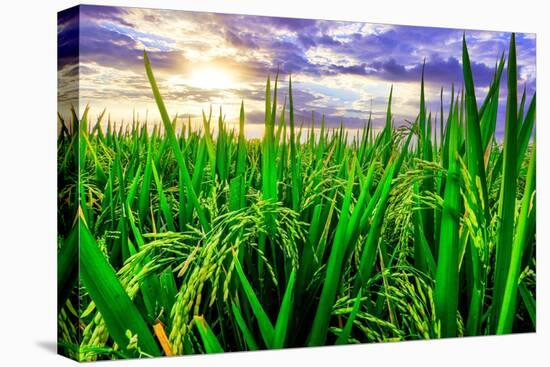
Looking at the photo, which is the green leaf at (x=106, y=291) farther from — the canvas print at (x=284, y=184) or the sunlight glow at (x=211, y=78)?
the sunlight glow at (x=211, y=78)

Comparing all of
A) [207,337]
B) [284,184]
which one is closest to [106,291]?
[207,337]

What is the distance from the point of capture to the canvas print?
14.2 ft

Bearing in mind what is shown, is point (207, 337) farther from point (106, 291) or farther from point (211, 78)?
point (211, 78)

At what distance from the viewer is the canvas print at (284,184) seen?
14.2 feet

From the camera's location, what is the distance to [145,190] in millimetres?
4414

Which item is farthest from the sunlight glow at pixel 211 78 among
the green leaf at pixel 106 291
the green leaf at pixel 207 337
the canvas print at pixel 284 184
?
the green leaf at pixel 207 337

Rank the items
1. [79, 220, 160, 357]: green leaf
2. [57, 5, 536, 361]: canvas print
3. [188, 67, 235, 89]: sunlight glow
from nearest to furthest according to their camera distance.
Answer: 1. [79, 220, 160, 357]: green leaf
2. [57, 5, 536, 361]: canvas print
3. [188, 67, 235, 89]: sunlight glow

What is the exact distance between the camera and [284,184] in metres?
4.66

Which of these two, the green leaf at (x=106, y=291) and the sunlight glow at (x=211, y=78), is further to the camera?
the sunlight glow at (x=211, y=78)

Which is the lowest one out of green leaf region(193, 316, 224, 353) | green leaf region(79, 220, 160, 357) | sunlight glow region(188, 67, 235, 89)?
green leaf region(193, 316, 224, 353)

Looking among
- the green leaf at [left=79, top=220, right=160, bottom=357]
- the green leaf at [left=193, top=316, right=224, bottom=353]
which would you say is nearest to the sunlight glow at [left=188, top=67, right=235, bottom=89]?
the green leaf at [left=79, top=220, right=160, bottom=357]

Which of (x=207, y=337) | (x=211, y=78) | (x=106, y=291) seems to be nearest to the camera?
(x=106, y=291)

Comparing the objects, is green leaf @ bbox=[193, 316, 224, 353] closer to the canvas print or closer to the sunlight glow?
the canvas print

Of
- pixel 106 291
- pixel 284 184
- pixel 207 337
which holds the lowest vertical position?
pixel 207 337
